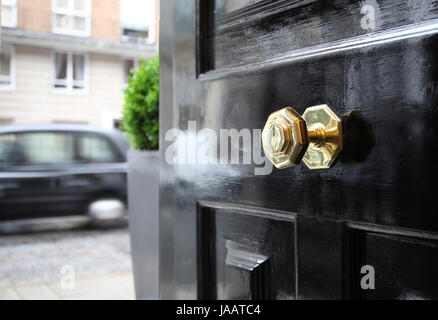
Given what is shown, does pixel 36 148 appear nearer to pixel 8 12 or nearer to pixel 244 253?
pixel 8 12

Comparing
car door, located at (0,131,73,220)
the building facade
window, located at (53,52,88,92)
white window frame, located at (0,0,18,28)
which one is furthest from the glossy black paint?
white window frame, located at (0,0,18,28)

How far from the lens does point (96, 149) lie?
197 inches

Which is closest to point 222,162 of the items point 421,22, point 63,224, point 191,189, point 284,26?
point 191,189

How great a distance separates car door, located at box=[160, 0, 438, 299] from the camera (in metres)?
0.46

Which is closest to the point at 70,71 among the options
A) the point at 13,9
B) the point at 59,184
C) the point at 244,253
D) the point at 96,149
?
the point at 96,149

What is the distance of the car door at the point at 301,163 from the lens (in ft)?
1.50

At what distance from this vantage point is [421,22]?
448 millimetres

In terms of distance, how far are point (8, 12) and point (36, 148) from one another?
365 centimetres

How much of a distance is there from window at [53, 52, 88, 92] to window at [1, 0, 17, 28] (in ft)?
19.5

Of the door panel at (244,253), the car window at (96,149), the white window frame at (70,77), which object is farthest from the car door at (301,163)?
the white window frame at (70,77)

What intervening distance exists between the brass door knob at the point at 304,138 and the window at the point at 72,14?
3.75ft

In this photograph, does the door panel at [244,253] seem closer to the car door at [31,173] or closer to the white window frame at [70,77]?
the car door at [31,173]

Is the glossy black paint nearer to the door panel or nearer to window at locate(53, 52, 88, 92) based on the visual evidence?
window at locate(53, 52, 88, 92)
